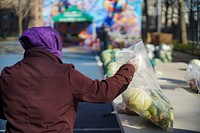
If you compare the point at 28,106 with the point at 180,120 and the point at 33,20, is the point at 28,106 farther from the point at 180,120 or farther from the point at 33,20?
the point at 33,20

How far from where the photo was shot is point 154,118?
3334mm

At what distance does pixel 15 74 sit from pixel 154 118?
5.15 ft

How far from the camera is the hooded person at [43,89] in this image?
2.10m

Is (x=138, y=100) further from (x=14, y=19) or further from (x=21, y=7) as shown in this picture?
(x=14, y=19)

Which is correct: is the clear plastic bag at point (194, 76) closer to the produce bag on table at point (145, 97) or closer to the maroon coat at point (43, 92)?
the produce bag on table at point (145, 97)

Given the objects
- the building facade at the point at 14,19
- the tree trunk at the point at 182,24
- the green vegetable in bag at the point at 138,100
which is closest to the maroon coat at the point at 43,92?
the green vegetable in bag at the point at 138,100

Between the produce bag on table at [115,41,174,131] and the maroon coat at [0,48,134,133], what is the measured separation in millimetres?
1132

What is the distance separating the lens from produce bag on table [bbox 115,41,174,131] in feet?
10.9

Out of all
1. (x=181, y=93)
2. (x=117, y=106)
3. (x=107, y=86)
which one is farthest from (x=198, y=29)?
(x=107, y=86)

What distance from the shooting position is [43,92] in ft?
6.91

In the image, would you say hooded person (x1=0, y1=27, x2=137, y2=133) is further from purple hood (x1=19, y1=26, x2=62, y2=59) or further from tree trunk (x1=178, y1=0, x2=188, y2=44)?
tree trunk (x1=178, y1=0, x2=188, y2=44)

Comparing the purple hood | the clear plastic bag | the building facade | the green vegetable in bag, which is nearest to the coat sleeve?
the purple hood

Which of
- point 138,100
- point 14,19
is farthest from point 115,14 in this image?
point 138,100

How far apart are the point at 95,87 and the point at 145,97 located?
1.39 m
